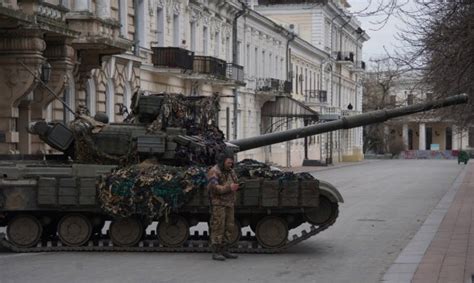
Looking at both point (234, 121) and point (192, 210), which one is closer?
point (192, 210)

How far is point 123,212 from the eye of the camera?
500 inches

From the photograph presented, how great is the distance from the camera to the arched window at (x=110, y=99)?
2752 centimetres

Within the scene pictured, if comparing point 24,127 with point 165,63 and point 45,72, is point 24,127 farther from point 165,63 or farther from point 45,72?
point 165,63

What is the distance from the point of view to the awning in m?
49.6

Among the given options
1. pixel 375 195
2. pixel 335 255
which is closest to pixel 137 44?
pixel 375 195

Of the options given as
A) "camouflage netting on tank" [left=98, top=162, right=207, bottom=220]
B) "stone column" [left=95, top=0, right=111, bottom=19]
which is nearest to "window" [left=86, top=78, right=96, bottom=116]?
"stone column" [left=95, top=0, right=111, bottom=19]

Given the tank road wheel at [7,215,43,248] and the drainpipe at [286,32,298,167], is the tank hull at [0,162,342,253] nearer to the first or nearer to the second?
the tank road wheel at [7,215,43,248]

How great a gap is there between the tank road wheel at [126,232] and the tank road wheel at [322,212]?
2.61 m

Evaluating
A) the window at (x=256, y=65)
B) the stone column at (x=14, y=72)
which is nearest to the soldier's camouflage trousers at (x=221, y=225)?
the stone column at (x=14, y=72)

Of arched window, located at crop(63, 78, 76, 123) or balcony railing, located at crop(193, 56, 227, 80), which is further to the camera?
balcony railing, located at crop(193, 56, 227, 80)

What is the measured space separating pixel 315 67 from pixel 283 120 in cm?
1218

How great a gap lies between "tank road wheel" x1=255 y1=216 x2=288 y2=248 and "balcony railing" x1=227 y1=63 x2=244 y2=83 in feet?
90.5

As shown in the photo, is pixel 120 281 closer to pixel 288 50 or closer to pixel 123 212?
pixel 123 212

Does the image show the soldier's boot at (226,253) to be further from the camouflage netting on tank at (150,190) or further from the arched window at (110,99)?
the arched window at (110,99)
